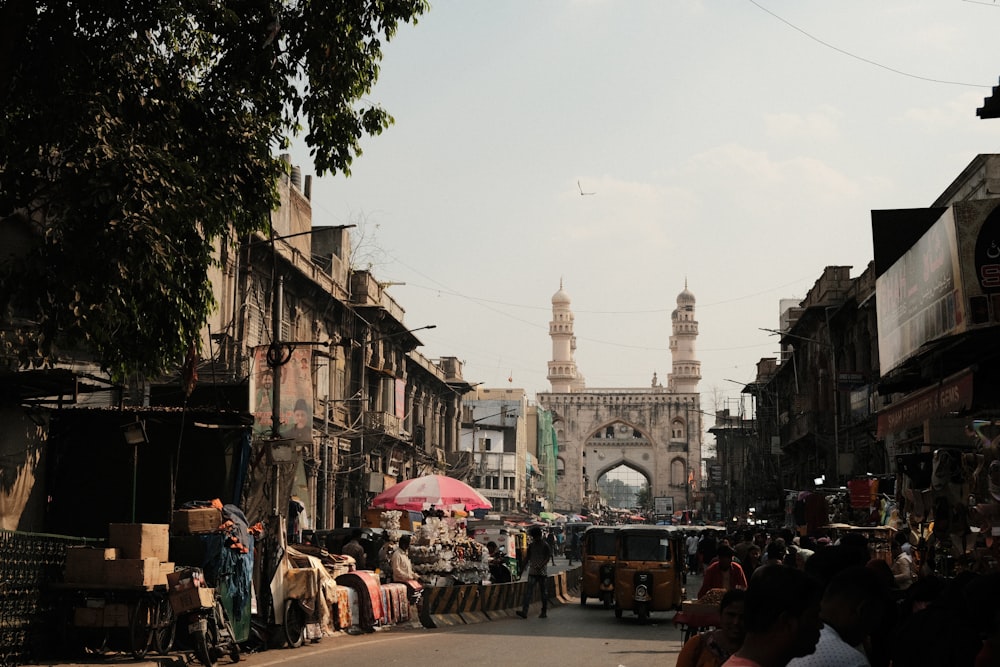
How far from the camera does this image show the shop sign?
31.5ft

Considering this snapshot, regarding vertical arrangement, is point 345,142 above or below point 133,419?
above

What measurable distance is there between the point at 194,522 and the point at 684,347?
388ft

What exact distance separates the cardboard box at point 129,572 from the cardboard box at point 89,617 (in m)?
0.29

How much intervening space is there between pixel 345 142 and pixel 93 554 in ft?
15.4

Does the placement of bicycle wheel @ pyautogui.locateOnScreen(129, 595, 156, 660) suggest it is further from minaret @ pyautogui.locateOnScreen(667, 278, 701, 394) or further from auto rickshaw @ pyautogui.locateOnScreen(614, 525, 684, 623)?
minaret @ pyautogui.locateOnScreen(667, 278, 701, 394)

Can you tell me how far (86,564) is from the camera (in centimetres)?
1122

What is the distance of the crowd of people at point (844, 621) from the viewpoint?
3.65 metres

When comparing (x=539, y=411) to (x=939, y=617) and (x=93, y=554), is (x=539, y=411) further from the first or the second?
(x=939, y=617)

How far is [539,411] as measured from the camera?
9494 cm

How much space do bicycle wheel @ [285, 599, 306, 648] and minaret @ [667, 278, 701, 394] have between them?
114449 mm

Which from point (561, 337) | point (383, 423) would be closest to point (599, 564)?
point (383, 423)

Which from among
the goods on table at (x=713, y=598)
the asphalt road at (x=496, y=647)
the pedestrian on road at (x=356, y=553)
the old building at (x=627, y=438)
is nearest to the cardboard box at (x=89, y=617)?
the asphalt road at (x=496, y=647)

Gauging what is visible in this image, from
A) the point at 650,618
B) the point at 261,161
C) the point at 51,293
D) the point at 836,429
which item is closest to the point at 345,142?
the point at 261,161

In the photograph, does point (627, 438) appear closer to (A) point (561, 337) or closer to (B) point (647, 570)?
(A) point (561, 337)
